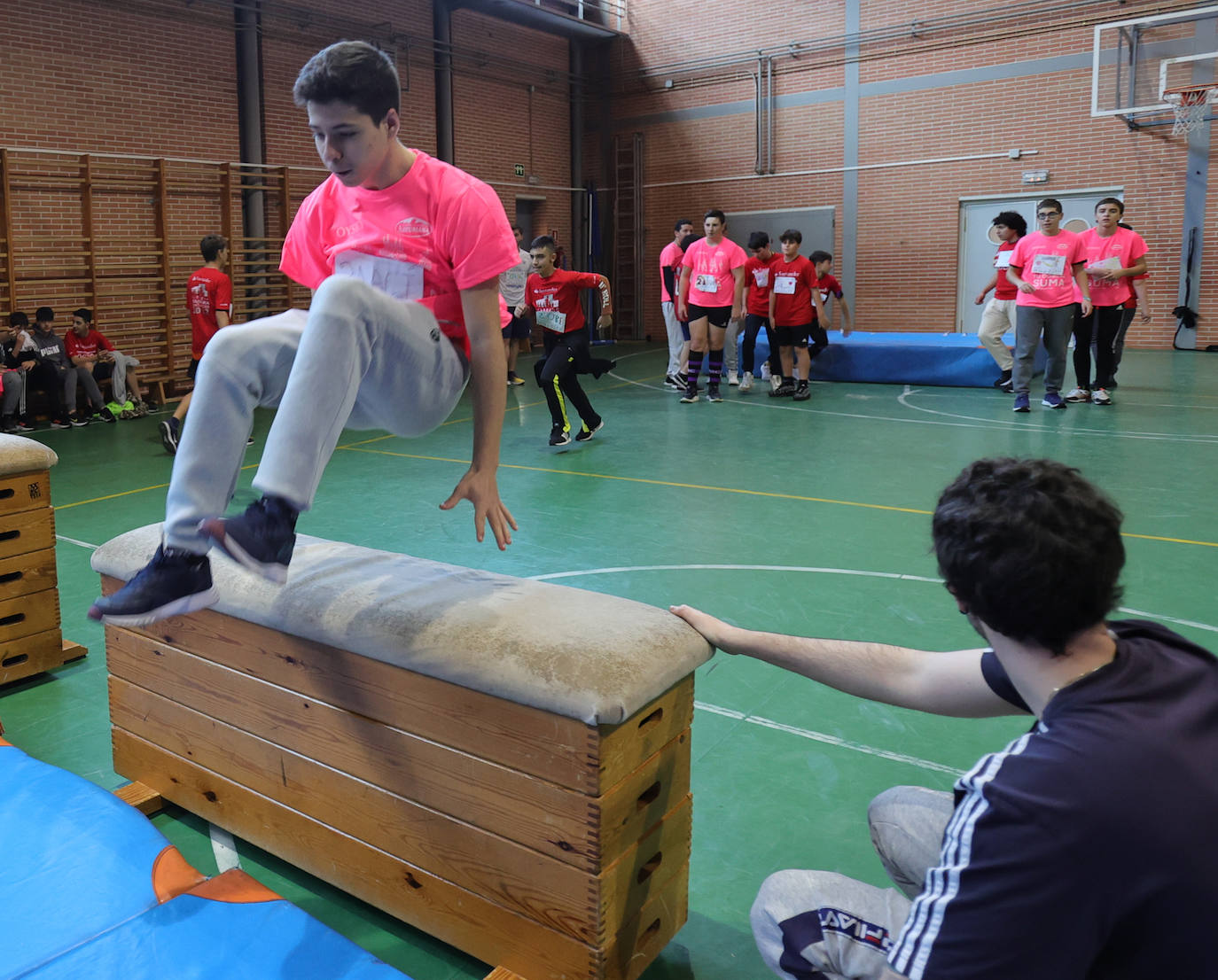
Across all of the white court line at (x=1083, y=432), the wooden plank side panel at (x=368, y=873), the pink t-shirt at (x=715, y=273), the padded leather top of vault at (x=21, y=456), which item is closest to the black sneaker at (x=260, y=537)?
the wooden plank side panel at (x=368, y=873)

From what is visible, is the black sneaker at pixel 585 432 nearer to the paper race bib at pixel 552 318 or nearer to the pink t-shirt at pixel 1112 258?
the paper race bib at pixel 552 318

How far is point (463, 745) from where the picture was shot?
6.50ft

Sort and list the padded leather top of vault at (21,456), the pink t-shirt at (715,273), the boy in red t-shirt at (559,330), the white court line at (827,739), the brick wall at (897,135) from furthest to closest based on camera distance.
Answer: the brick wall at (897,135) < the pink t-shirt at (715,273) < the boy in red t-shirt at (559,330) < the padded leather top of vault at (21,456) < the white court line at (827,739)

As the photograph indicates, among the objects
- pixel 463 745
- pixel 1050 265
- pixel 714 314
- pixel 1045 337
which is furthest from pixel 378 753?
pixel 714 314

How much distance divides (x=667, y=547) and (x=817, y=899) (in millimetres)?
3508

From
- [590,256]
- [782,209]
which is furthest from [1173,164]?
[590,256]

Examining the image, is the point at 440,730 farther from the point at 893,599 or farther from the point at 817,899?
the point at 893,599

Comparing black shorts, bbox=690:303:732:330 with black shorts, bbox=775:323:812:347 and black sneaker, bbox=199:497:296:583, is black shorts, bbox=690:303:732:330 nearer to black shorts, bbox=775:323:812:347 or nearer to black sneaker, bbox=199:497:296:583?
black shorts, bbox=775:323:812:347

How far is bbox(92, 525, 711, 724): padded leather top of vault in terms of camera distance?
5.87 feet

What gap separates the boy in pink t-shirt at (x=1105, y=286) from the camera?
8969 mm

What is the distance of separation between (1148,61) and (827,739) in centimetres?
1371

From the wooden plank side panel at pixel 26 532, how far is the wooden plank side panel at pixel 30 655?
1.04ft

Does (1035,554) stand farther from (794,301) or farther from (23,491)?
(794,301)

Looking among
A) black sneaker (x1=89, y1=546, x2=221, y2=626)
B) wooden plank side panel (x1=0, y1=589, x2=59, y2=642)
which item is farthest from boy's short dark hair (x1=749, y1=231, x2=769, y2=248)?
black sneaker (x1=89, y1=546, x2=221, y2=626)
